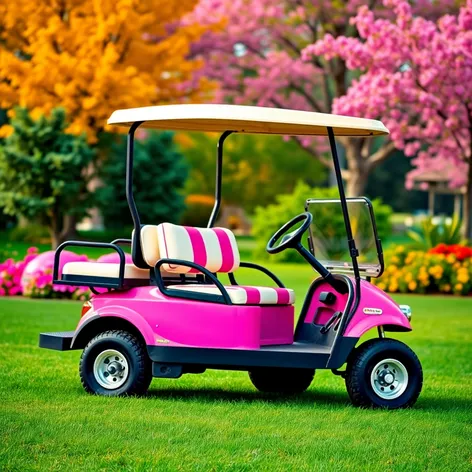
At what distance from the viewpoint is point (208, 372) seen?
8.73m

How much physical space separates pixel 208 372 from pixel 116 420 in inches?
109

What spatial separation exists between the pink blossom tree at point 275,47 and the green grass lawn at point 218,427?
58.4ft

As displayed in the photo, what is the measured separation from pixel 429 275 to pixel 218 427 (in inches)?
461

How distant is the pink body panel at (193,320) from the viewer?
22.2ft

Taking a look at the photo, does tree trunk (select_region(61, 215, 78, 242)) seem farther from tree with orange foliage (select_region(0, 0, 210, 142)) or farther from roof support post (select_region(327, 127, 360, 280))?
roof support post (select_region(327, 127, 360, 280))

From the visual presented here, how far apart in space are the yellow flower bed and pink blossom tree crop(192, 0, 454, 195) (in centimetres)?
891

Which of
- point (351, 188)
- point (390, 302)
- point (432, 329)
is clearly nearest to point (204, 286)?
point (390, 302)

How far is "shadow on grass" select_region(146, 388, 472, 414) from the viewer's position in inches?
275

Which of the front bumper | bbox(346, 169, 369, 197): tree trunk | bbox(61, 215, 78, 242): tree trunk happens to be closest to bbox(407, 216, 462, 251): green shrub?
bbox(346, 169, 369, 197): tree trunk

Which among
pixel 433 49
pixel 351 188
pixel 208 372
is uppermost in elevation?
pixel 433 49

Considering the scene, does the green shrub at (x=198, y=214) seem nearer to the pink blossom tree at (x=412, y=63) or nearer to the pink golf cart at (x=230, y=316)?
the pink blossom tree at (x=412, y=63)

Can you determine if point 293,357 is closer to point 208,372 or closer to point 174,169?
point 208,372

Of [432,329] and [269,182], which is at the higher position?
[269,182]

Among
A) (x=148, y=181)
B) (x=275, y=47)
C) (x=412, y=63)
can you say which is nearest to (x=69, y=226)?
(x=148, y=181)
